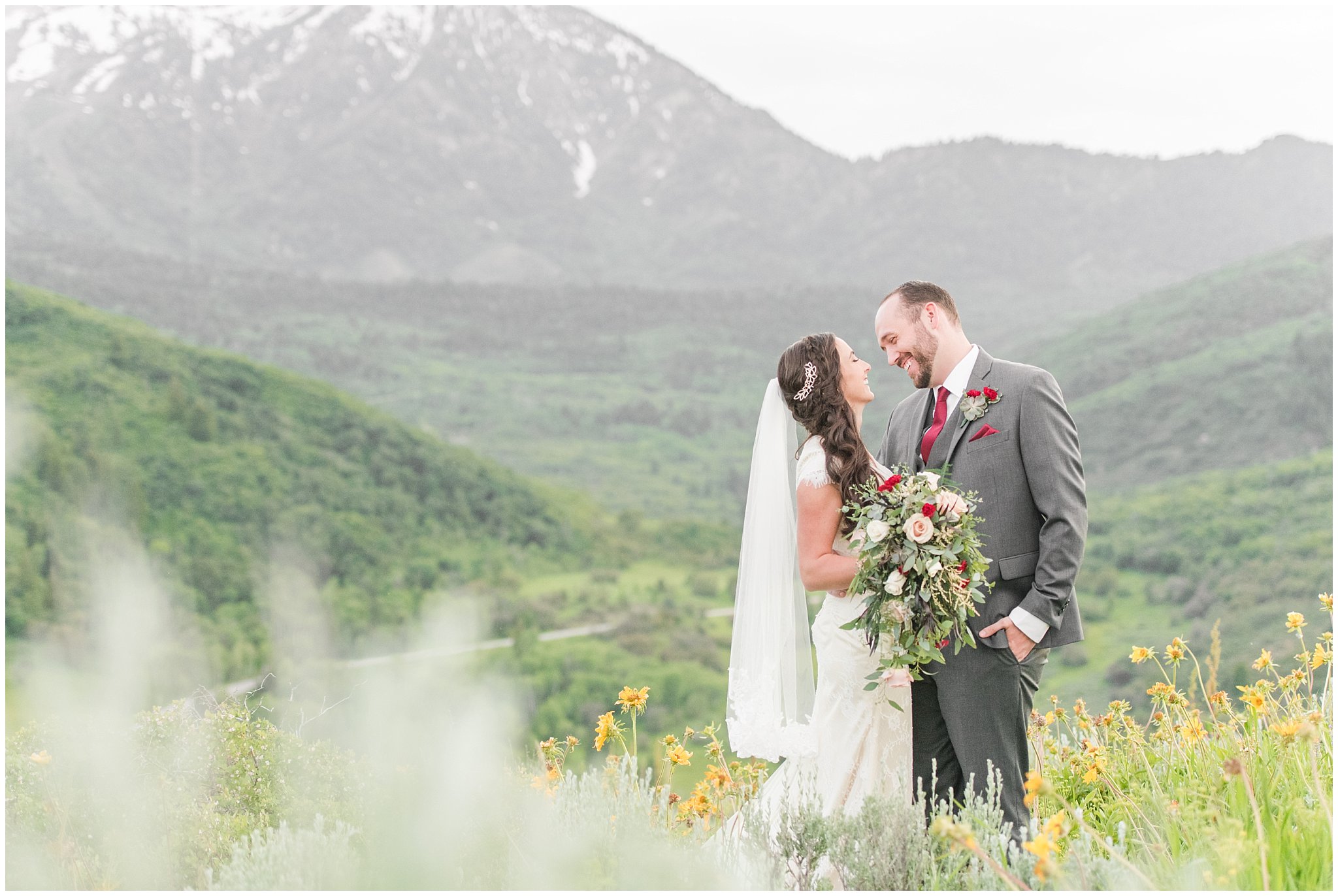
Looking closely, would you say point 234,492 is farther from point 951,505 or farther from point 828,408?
point 951,505

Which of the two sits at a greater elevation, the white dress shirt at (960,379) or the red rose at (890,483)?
the white dress shirt at (960,379)

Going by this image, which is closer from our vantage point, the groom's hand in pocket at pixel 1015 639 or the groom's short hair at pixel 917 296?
the groom's hand in pocket at pixel 1015 639

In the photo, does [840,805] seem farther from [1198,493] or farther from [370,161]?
[370,161]

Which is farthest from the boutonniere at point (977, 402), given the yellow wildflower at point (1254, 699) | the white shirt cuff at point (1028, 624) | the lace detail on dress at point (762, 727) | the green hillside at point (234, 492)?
the green hillside at point (234, 492)

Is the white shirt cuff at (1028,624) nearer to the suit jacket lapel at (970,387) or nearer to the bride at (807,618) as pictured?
the bride at (807,618)

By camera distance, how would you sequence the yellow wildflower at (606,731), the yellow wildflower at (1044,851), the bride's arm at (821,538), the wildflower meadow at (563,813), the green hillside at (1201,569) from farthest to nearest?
the green hillside at (1201,569) < the bride's arm at (821,538) < the yellow wildflower at (606,731) < the wildflower meadow at (563,813) < the yellow wildflower at (1044,851)

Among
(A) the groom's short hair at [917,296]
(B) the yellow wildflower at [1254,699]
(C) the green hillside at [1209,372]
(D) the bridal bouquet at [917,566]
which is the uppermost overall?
(C) the green hillside at [1209,372]

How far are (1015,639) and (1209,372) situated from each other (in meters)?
78.1

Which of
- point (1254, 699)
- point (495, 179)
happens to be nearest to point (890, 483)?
point (1254, 699)

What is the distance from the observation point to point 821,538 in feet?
10.5

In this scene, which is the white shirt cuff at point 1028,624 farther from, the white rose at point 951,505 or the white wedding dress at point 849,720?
the white wedding dress at point 849,720

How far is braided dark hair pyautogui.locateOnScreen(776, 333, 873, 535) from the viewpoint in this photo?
319 centimetres

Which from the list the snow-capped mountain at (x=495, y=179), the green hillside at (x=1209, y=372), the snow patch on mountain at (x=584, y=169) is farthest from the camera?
the snow patch on mountain at (x=584, y=169)

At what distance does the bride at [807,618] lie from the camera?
320cm
